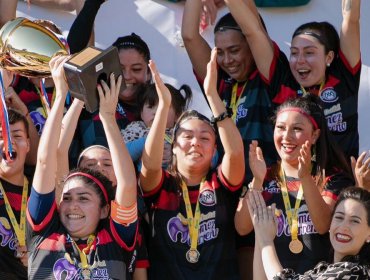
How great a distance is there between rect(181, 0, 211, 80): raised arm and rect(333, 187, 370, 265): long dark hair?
142cm

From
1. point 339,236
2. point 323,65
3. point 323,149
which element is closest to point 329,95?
point 323,65

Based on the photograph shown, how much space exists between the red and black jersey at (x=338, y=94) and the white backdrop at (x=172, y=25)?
0.81 m

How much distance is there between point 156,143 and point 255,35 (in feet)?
3.19

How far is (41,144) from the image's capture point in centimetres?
466

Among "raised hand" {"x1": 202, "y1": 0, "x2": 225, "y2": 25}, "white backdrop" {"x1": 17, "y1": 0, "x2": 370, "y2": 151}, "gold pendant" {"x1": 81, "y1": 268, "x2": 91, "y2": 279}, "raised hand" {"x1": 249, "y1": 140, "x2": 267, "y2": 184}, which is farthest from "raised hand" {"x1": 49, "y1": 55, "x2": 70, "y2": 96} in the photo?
"white backdrop" {"x1": 17, "y1": 0, "x2": 370, "y2": 151}

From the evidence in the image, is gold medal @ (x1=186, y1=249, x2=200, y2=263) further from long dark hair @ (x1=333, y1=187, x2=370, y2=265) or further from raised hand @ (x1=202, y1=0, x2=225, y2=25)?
raised hand @ (x1=202, y1=0, x2=225, y2=25)

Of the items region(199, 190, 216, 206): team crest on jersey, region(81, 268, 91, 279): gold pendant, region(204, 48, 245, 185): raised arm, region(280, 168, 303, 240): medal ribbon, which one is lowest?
region(81, 268, 91, 279): gold pendant

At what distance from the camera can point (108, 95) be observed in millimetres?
4555

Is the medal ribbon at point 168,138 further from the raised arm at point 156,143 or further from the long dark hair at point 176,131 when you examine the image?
the raised arm at point 156,143

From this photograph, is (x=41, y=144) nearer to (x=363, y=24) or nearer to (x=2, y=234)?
(x=2, y=234)

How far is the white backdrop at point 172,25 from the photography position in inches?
250

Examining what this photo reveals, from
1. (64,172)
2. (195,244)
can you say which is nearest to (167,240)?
(195,244)

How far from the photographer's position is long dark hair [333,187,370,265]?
4.48m

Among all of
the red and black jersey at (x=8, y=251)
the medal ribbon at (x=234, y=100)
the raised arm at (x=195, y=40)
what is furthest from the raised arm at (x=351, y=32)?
the red and black jersey at (x=8, y=251)
